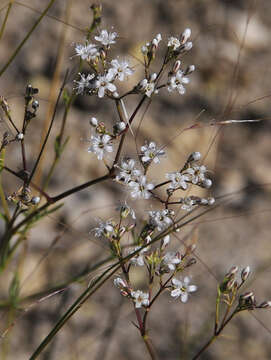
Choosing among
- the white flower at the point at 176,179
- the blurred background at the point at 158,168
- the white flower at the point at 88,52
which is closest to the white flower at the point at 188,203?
the white flower at the point at 176,179

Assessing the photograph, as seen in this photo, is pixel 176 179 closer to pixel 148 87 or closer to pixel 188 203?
pixel 188 203

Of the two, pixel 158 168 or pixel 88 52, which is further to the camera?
pixel 158 168

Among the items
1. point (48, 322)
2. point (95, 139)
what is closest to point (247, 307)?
point (95, 139)

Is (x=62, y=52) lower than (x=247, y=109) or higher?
higher

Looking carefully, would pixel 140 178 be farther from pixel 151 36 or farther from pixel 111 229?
pixel 151 36

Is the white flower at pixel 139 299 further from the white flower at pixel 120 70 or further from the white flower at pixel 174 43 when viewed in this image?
the white flower at pixel 174 43

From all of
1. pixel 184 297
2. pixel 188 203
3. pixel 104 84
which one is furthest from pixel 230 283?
pixel 104 84
